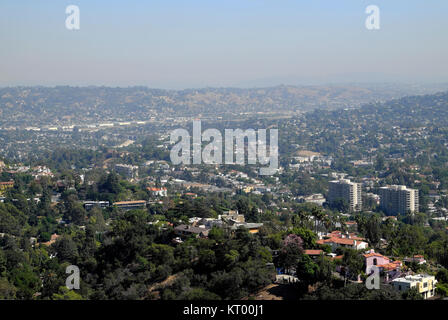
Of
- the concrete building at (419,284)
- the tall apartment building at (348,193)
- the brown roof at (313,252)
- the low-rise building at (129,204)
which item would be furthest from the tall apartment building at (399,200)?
the concrete building at (419,284)

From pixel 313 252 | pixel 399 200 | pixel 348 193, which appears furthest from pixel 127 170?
pixel 313 252

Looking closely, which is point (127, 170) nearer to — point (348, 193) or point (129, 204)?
point (129, 204)

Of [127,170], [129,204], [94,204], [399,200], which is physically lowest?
[399,200]

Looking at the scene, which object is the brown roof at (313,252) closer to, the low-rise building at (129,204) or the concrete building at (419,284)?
the concrete building at (419,284)

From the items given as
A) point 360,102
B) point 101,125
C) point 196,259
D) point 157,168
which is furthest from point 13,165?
point 360,102

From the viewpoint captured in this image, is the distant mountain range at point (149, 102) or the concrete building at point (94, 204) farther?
the distant mountain range at point (149, 102)

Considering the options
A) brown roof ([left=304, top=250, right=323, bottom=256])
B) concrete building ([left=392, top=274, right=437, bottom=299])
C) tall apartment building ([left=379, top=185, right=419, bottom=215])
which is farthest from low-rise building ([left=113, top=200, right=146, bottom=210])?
concrete building ([left=392, top=274, right=437, bottom=299])
